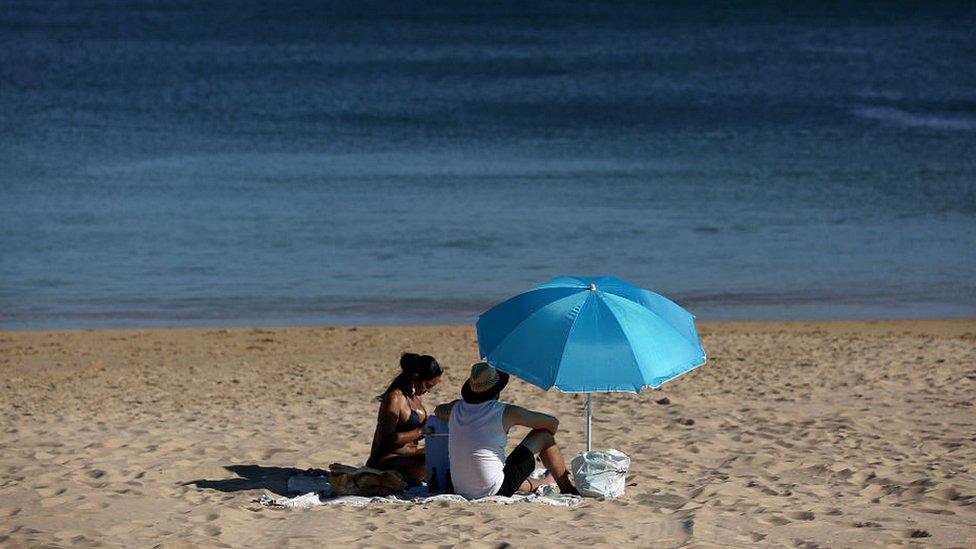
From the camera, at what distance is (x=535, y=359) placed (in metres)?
7.69

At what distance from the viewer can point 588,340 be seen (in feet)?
25.4

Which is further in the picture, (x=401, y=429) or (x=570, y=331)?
(x=401, y=429)

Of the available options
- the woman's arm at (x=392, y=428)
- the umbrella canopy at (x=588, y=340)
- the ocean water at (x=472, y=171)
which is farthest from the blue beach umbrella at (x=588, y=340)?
the ocean water at (x=472, y=171)

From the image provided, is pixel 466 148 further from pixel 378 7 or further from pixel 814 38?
pixel 378 7

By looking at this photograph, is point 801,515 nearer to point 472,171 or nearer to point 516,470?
point 516,470

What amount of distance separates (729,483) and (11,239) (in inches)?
672

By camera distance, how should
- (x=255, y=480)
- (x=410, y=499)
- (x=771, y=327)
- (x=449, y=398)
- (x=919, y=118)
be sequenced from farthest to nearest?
(x=919, y=118)
(x=771, y=327)
(x=449, y=398)
(x=255, y=480)
(x=410, y=499)

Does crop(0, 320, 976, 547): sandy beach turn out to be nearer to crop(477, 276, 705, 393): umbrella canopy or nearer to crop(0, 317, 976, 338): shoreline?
crop(0, 317, 976, 338): shoreline

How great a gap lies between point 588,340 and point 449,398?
433cm

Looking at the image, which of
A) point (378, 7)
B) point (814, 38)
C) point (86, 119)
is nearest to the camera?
point (86, 119)

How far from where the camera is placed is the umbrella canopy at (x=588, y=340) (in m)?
7.61

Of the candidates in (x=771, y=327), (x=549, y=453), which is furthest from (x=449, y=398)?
(x=771, y=327)

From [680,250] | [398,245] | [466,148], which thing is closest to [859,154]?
[466,148]

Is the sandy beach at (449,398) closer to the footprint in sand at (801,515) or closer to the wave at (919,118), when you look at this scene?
the footprint in sand at (801,515)
